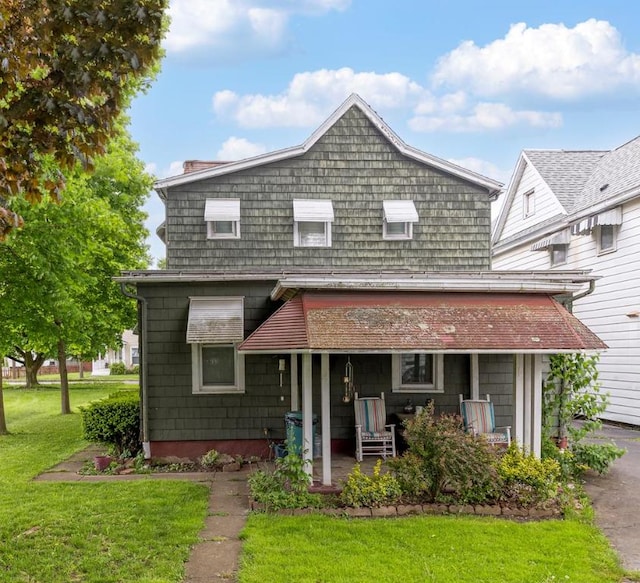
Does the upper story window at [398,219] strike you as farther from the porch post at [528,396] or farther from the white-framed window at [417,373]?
the porch post at [528,396]

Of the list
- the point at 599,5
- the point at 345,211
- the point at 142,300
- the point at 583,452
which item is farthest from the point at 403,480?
the point at 599,5

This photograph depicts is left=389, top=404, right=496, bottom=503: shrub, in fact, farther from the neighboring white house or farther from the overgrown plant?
the neighboring white house

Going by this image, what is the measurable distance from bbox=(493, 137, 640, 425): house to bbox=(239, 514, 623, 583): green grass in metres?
6.88

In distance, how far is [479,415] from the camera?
30.2 feet

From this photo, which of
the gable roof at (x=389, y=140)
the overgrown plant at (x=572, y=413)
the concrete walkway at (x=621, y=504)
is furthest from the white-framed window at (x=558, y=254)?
the overgrown plant at (x=572, y=413)

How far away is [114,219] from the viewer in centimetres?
1377

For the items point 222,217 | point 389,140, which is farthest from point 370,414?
point 389,140

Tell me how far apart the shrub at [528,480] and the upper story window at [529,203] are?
1299 centimetres

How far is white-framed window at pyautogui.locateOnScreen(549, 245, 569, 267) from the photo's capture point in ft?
52.6

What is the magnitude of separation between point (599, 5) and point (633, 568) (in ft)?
53.9

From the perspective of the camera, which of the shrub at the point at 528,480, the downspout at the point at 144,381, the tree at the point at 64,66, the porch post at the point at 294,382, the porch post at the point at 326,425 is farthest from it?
the porch post at the point at 294,382

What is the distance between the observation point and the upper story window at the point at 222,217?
11750mm

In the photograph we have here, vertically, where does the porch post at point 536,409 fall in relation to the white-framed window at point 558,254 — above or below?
below

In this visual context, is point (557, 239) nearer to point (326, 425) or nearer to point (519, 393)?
point (519, 393)
